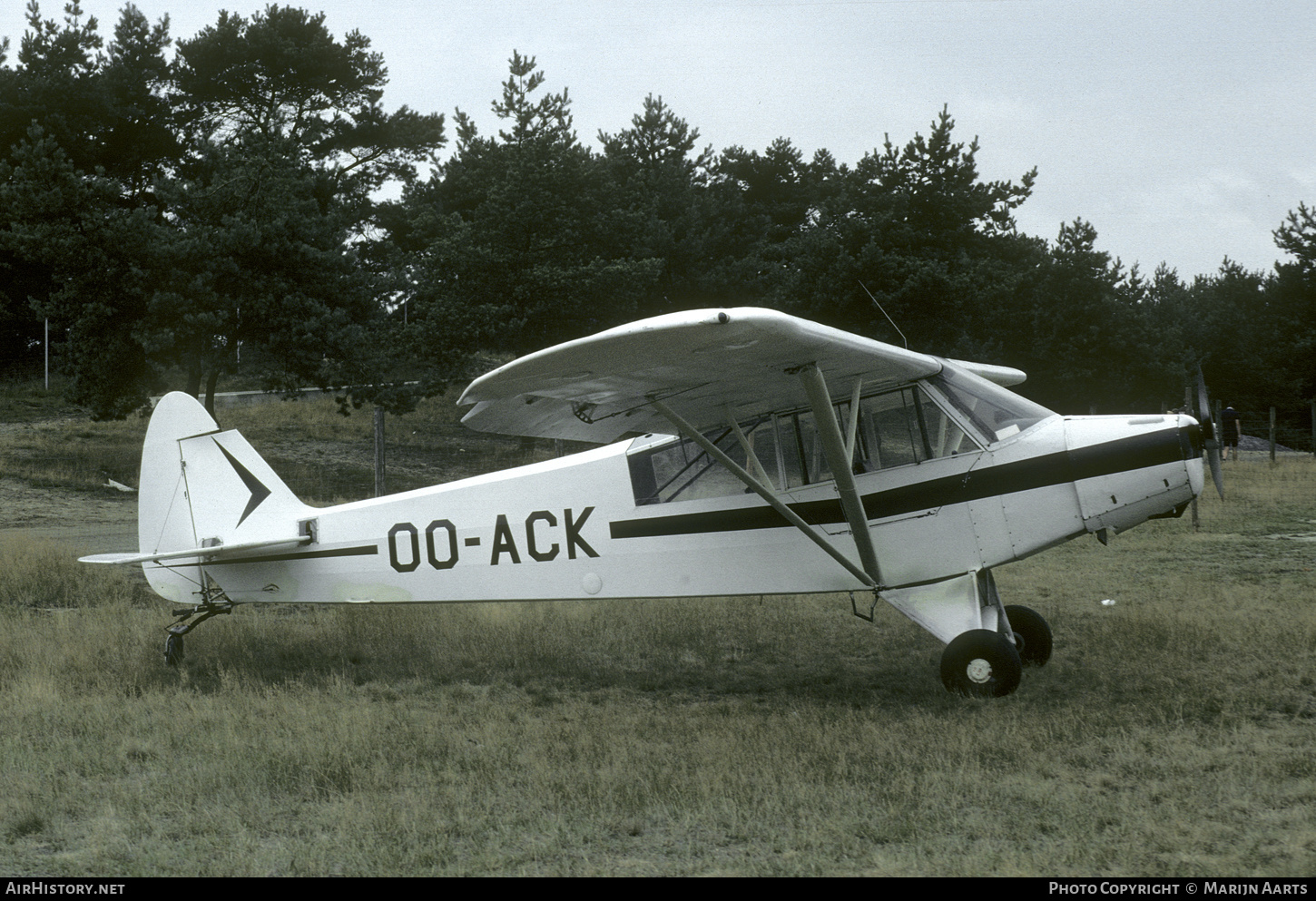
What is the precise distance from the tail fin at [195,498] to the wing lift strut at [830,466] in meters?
3.66

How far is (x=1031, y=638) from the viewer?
25.1 feet

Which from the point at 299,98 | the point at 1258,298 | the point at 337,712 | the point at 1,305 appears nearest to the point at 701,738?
the point at 337,712

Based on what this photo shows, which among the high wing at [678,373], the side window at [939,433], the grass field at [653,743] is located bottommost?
the grass field at [653,743]

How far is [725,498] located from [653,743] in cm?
207

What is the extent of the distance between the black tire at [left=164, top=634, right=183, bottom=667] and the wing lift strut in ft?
14.4

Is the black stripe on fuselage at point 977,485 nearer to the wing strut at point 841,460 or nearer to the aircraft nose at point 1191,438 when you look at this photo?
the aircraft nose at point 1191,438

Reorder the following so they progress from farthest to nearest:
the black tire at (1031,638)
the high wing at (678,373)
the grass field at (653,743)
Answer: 1. the black tire at (1031,638)
2. the high wing at (678,373)
3. the grass field at (653,743)

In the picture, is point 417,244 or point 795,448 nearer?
point 795,448

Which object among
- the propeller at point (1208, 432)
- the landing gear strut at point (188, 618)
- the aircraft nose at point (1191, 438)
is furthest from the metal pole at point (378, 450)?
the aircraft nose at point (1191, 438)

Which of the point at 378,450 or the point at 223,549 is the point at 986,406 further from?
the point at 378,450

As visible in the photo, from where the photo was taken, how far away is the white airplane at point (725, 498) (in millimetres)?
6484

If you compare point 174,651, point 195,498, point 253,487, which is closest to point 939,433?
point 253,487

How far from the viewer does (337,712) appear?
654 cm
